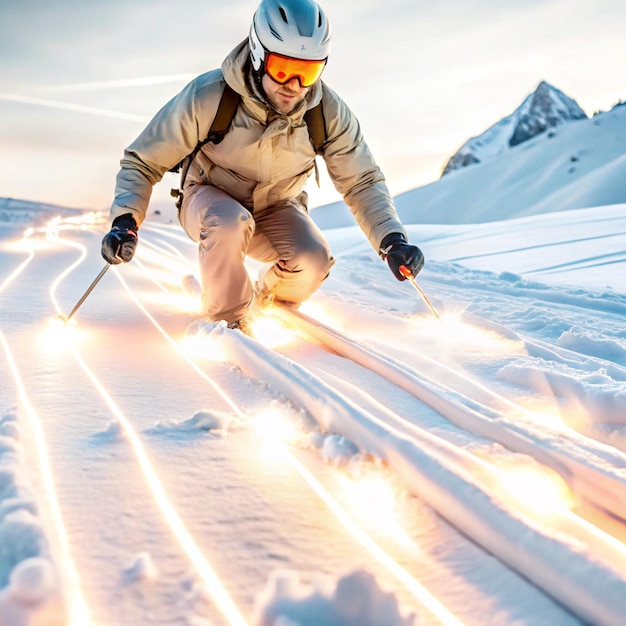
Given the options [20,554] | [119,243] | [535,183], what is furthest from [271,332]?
[535,183]

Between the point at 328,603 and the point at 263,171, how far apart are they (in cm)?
272

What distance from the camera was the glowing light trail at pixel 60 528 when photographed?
3.47ft

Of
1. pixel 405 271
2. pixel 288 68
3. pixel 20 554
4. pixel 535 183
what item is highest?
pixel 535 183

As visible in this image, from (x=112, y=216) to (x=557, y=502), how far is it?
2601 mm

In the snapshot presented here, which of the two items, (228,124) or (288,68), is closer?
(288,68)

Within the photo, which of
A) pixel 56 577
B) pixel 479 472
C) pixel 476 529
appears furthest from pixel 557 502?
pixel 56 577

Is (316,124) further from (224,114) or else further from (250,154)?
(224,114)

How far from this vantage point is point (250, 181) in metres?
3.61

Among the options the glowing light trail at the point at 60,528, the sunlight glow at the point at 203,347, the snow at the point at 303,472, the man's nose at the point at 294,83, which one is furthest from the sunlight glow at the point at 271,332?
the glowing light trail at the point at 60,528

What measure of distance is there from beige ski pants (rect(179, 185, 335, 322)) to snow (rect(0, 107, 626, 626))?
0.20 metres

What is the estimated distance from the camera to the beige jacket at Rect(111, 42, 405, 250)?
3234mm

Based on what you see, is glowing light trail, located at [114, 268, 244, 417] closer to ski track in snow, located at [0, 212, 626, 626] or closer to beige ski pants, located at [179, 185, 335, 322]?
ski track in snow, located at [0, 212, 626, 626]

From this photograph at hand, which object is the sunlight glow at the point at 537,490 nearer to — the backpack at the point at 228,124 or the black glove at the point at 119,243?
the black glove at the point at 119,243

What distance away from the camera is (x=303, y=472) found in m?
1.61
